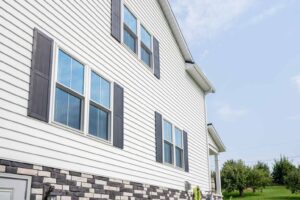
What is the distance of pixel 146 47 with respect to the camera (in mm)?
11617

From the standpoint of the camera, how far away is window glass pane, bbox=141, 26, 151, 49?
1155cm

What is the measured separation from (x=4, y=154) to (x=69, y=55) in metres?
2.47

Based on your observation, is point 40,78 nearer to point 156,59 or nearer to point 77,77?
point 77,77

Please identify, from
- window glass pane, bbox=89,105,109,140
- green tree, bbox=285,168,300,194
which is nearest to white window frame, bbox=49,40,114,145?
window glass pane, bbox=89,105,109,140

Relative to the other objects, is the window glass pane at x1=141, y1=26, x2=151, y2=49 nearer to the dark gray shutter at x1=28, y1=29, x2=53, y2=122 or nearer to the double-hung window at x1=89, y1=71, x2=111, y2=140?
the double-hung window at x1=89, y1=71, x2=111, y2=140

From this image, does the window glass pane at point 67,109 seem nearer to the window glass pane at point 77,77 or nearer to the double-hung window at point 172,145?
the window glass pane at point 77,77

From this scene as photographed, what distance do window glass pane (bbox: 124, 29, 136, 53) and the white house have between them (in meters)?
0.03

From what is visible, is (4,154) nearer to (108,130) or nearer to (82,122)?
(82,122)

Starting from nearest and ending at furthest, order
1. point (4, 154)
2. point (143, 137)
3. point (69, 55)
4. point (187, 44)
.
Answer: point (4, 154)
point (69, 55)
point (143, 137)
point (187, 44)

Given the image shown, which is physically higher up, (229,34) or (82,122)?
(229,34)

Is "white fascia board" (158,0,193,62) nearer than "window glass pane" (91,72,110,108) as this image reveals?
No

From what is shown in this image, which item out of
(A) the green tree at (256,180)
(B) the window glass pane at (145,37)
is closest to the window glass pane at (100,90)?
(B) the window glass pane at (145,37)

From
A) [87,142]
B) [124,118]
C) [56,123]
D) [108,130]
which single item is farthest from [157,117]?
[56,123]

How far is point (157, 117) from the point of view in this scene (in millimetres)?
11297
